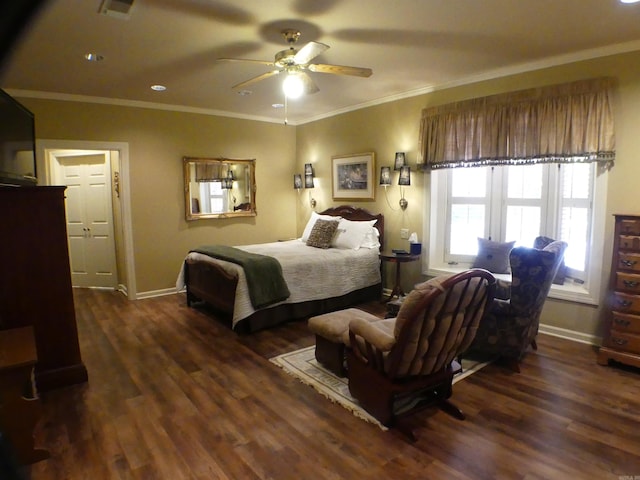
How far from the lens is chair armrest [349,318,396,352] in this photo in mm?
2229

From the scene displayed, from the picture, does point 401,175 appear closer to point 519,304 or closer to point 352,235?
point 352,235

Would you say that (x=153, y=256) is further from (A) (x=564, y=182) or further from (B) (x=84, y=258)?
(A) (x=564, y=182)

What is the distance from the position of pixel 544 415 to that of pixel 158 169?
198 inches

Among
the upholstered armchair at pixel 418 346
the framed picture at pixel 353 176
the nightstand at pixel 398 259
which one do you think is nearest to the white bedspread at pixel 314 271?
the nightstand at pixel 398 259

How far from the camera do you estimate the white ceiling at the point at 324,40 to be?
2658 millimetres

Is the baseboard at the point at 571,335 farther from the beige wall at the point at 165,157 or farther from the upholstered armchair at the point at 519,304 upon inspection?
the beige wall at the point at 165,157

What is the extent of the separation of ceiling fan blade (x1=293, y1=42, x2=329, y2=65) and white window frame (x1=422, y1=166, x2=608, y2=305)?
2311mm

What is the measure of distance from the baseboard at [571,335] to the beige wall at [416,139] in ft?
0.09

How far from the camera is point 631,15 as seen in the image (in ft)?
8.99

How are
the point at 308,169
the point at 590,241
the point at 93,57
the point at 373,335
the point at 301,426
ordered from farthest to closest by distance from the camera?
the point at 308,169 < the point at 590,241 < the point at 93,57 < the point at 301,426 < the point at 373,335

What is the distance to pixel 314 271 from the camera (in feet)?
14.4

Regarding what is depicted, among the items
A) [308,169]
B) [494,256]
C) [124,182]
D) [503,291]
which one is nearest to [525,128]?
[494,256]

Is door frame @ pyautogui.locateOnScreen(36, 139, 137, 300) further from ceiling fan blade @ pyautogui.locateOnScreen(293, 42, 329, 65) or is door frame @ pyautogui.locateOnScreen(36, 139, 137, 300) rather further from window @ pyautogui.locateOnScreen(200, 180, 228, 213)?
ceiling fan blade @ pyautogui.locateOnScreen(293, 42, 329, 65)

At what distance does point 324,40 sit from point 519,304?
101 inches
